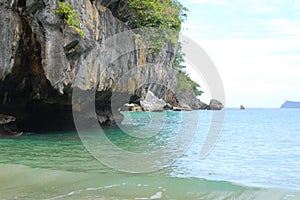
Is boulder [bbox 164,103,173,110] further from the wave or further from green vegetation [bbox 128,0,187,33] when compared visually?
the wave

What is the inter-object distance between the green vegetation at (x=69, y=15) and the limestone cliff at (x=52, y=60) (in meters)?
0.21

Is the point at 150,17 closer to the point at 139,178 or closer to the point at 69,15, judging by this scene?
the point at 69,15

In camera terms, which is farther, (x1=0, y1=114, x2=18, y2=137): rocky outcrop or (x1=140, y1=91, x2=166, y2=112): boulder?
(x1=140, y1=91, x2=166, y2=112): boulder

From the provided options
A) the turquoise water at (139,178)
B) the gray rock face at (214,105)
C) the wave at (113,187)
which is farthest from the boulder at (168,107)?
the wave at (113,187)

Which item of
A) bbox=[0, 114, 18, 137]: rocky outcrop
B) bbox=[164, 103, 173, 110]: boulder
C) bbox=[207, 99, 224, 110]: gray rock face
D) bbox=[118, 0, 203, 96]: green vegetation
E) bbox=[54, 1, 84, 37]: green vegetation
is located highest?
bbox=[118, 0, 203, 96]: green vegetation

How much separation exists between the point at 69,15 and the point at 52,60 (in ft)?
5.76

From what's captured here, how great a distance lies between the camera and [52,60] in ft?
44.7

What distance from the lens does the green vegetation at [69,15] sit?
1305 centimetres

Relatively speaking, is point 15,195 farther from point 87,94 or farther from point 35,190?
point 87,94

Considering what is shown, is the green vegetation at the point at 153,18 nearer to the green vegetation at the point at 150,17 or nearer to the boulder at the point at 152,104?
the green vegetation at the point at 150,17

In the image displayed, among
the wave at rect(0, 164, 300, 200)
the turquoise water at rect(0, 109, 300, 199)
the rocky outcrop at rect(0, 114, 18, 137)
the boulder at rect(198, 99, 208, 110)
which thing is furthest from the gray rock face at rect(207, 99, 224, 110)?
the wave at rect(0, 164, 300, 200)

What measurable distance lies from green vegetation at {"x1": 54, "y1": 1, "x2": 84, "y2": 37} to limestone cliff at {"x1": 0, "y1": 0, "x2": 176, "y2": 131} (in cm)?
21

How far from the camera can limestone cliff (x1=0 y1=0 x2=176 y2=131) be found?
1287cm

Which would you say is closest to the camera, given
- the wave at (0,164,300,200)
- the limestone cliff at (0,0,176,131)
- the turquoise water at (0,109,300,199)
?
the wave at (0,164,300,200)
